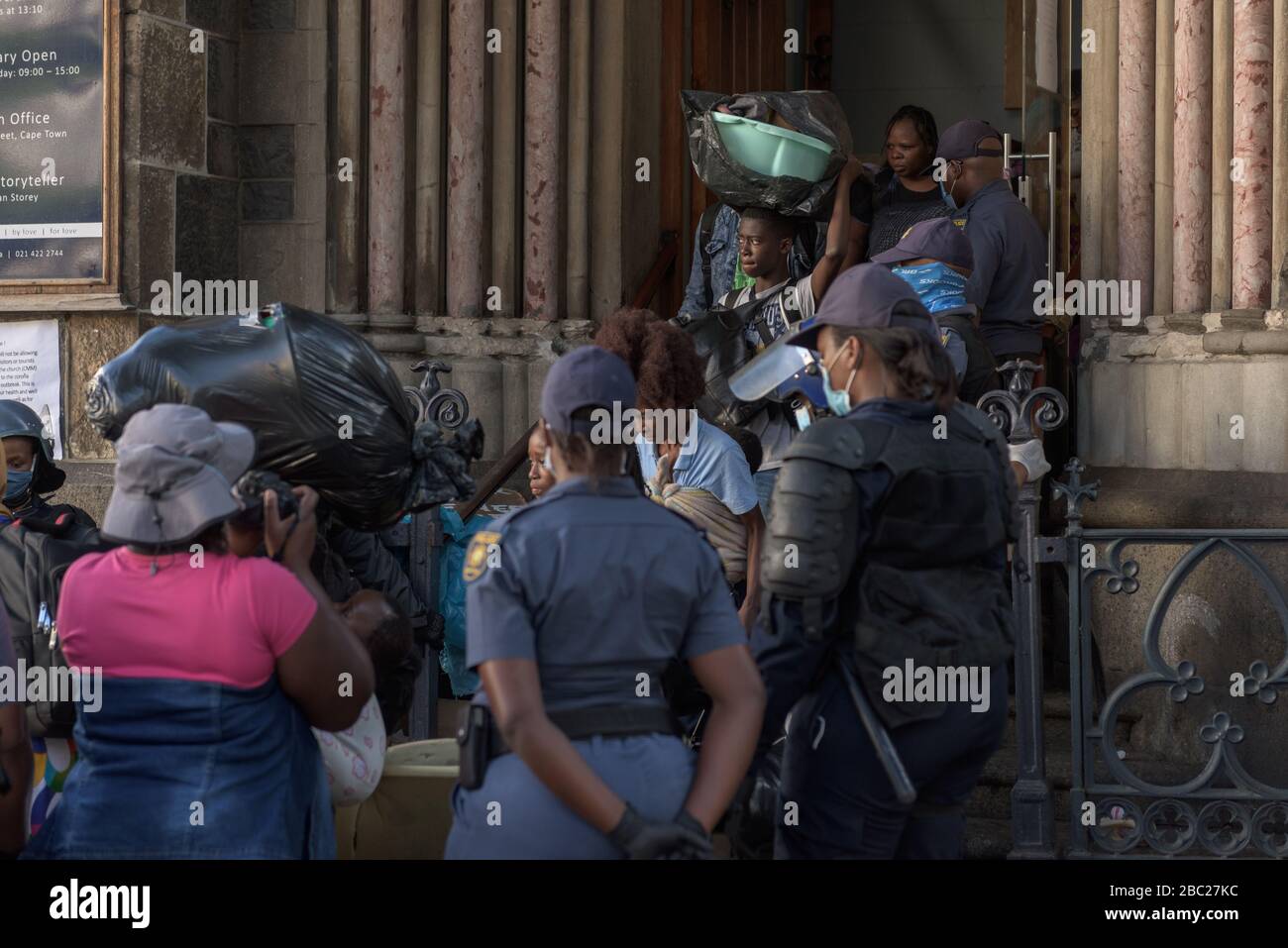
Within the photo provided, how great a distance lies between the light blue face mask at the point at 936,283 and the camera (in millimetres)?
5191

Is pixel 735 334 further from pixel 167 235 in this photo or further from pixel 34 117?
pixel 34 117

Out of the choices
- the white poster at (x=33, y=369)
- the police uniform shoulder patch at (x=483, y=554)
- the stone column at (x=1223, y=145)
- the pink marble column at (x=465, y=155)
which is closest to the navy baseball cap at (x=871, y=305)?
the police uniform shoulder patch at (x=483, y=554)

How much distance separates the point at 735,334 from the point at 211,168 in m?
2.88

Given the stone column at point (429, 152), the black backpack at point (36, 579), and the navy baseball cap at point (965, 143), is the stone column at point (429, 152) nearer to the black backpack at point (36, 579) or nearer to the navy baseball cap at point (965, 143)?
the navy baseball cap at point (965, 143)

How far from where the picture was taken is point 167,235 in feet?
23.8

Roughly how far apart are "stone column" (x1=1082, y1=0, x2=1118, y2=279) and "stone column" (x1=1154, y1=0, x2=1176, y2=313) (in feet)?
0.59

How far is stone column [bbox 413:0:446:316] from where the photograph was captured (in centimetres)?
740

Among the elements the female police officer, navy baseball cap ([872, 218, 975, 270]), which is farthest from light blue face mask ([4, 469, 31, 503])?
navy baseball cap ([872, 218, 975, 270])

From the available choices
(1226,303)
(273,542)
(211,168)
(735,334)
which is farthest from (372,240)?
(273,542)

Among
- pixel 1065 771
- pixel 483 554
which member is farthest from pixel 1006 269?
pixel 483 554

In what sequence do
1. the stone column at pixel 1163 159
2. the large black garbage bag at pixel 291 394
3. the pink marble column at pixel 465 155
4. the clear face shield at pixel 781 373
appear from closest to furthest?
the clear face shield at pixel 781 373 < the large black garbage bag at pixel 291 394 < the stone column at pixel 1163 159 < the pink marble column at pixel 465 155

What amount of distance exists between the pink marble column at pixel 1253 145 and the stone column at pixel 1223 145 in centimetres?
7

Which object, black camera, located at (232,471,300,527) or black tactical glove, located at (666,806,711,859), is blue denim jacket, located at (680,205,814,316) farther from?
black tactical glove, located at (666,806,711,859)
